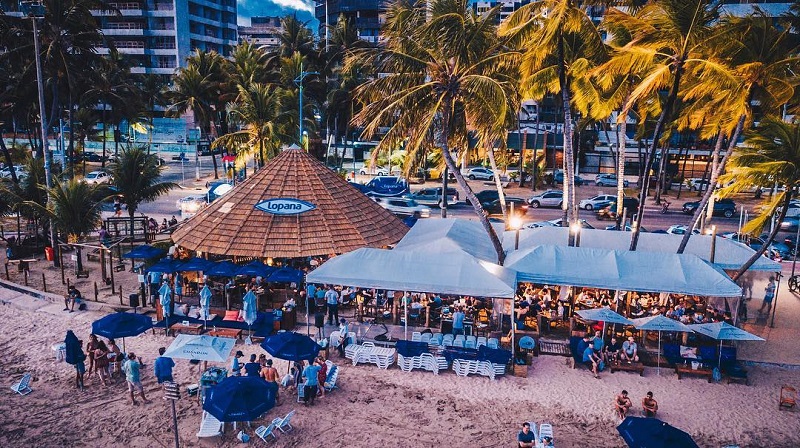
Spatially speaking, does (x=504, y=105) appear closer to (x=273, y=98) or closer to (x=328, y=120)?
(x=273, y=98)

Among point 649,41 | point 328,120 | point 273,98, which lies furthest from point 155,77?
point 649,41

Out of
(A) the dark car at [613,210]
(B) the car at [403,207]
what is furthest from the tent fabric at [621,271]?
(A) the dark car at [613,210]

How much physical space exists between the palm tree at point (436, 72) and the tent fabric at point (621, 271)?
2063 millimetres

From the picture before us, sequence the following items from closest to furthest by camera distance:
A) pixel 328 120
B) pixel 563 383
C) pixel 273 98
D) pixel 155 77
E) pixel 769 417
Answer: pixel 769 417, pixel 563 383, pixel 273 98, pixel 328 120, pixel 155 77

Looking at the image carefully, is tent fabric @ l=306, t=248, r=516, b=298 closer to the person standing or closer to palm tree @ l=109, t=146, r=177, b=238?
the person standing

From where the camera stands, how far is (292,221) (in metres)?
21.7

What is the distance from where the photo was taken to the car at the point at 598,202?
40156 millimetres

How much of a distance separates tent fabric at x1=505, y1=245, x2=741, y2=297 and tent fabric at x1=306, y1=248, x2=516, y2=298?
47.7 inches

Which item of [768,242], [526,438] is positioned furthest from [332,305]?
[768,242]

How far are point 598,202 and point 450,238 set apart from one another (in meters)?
23.9

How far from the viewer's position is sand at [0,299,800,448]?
483 inches

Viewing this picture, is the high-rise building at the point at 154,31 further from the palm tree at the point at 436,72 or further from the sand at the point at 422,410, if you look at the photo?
the sand at the point at 422,410

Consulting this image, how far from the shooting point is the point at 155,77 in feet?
240

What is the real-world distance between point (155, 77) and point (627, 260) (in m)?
70.9
